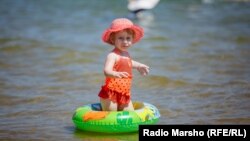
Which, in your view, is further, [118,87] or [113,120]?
[118,87]

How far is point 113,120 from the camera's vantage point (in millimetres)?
5227

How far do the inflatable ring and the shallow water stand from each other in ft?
0.27

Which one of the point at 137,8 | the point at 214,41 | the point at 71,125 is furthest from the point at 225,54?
the point at 137,8

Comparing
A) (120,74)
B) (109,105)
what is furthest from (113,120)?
(120,74)

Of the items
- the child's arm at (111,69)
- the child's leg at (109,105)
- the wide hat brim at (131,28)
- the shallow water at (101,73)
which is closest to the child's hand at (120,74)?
the child's arm at (111,69)

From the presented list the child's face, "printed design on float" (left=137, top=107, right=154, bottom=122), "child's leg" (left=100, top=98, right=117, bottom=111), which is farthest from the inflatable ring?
the child's face

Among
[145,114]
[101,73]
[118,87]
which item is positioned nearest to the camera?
[145,114]

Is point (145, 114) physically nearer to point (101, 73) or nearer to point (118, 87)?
point (118, 87)

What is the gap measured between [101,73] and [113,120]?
119 inches

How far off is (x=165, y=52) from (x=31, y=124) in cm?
460

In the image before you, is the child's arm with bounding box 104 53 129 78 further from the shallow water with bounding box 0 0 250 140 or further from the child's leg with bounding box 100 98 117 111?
the shallow water with bounding box 0 0 250 140

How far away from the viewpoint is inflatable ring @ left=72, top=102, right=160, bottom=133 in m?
5.23

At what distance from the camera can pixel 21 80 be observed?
25.6ft

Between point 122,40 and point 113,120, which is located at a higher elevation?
point 122,40
